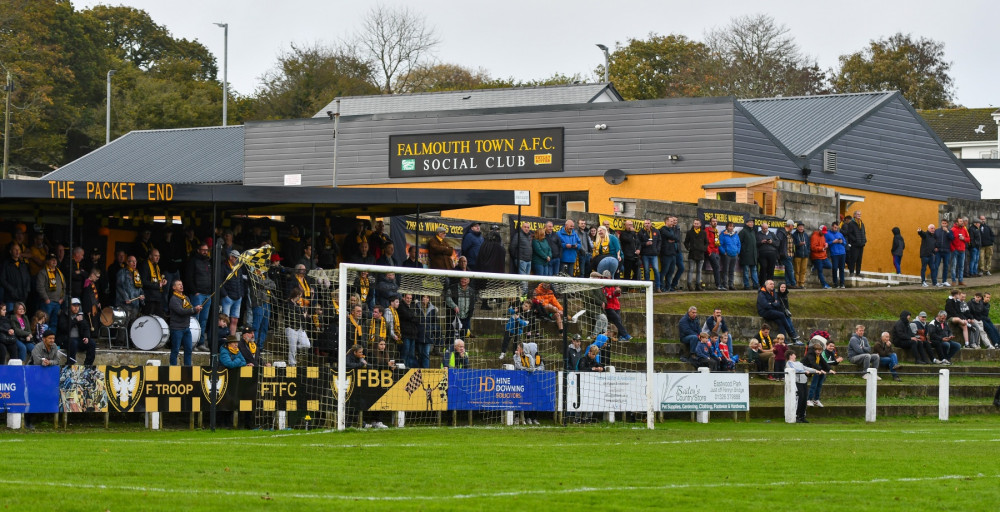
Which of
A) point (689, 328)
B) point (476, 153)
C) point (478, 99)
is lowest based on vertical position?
point (689, 328)

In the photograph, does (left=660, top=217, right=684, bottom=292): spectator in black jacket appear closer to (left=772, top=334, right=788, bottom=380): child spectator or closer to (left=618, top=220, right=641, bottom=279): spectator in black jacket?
(left=618, top=220, right=641, bottom=279): spectator in black jacket

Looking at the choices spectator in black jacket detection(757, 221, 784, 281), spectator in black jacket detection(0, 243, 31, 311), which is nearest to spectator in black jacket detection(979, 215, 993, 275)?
spectator in black jacket detection(757, 221, 784, 281)

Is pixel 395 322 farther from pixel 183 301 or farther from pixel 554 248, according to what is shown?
pixel 554 248

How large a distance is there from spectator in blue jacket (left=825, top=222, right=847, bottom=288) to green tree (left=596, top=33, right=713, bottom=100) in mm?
37748

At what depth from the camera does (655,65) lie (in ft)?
240

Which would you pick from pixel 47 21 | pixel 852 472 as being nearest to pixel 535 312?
pixel 852 472

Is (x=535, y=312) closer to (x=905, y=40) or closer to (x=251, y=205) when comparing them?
(x=251, y=205)

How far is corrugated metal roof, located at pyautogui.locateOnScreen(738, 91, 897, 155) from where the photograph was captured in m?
40.8

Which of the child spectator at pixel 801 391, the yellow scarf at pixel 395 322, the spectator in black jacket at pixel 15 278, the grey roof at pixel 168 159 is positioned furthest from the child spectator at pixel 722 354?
the grey roof at pixel 168 159

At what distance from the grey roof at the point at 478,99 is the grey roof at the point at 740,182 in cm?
968

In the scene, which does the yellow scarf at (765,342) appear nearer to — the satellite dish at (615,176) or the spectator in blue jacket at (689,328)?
the spectator in blue jacket at (689,328)

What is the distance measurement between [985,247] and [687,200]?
9.65 meters

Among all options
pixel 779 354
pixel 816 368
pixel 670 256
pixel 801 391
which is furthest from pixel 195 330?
pixel 670 256

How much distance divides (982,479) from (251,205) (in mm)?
14191
